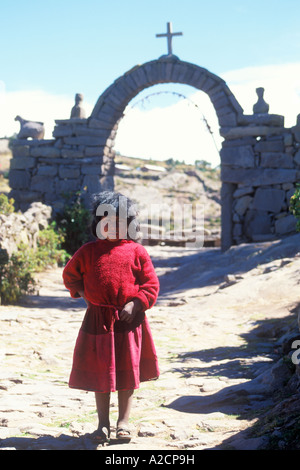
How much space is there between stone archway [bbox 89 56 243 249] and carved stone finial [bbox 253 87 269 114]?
0.32 m

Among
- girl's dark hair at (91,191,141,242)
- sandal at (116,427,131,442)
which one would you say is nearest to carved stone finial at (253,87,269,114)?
girl's dark hair at (91,191,141,242)

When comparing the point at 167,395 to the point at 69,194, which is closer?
the point at 167,395

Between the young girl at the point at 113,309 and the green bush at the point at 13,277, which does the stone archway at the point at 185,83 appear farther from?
the young girl at the point at 113,309

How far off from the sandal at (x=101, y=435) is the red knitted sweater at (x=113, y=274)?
2.20 feet

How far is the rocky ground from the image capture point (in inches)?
126

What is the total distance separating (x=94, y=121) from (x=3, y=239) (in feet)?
16.6

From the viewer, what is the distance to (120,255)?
3385 mm

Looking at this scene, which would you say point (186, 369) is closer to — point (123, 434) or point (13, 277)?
point (123, 434)

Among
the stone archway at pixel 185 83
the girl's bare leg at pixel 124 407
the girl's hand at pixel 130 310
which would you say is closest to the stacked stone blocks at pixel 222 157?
the stone archway at pixel 185 83

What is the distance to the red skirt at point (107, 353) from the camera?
318cm

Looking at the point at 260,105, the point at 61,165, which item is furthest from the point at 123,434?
the point at 61,165

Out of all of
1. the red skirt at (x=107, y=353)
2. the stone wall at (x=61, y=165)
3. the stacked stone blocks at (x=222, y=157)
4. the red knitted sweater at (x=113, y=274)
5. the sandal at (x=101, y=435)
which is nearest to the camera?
the sandal at (x=101, y=435)
